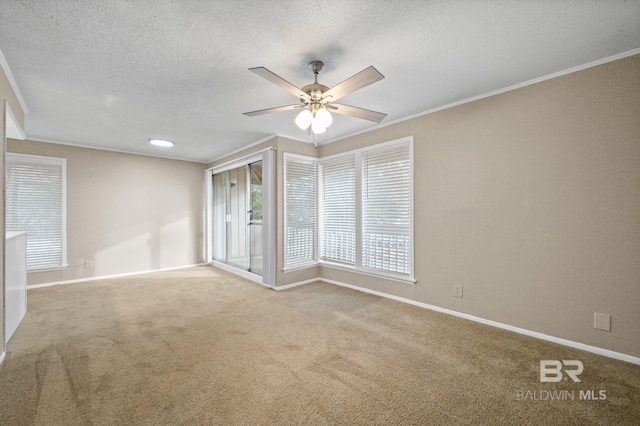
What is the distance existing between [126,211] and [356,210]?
446 centimetres

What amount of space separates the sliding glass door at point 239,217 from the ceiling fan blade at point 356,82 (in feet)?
9.56

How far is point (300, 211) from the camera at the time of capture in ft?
14.9

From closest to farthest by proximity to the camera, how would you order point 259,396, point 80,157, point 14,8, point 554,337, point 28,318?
point 14,8 → point 259,396 → point 554,337 → point 28,318 → point 80,157

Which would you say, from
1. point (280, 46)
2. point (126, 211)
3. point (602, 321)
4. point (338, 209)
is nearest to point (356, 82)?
point (280, 46)

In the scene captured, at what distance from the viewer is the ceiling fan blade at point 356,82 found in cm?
180

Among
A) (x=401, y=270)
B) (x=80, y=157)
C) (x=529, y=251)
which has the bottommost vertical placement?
(x=401, y=270)

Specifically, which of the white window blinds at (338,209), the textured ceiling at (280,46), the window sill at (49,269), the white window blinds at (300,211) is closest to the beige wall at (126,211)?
the window sill at (49,269)

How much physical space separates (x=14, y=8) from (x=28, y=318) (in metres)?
3.20

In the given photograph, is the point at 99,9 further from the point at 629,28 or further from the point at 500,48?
the point at 629,28

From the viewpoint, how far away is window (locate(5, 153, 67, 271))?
425cm

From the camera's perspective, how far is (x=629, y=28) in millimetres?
1862

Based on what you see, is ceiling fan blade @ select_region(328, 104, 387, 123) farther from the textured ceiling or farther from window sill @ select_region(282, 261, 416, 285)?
window sill @ select_region(282, 261, 416, 285)

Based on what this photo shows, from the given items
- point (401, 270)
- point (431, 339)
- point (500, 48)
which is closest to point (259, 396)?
point (431, 339)

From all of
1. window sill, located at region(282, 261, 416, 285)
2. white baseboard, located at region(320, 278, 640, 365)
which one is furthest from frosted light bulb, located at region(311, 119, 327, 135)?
white baseboard, located at region(320, 278, 640, 365)
